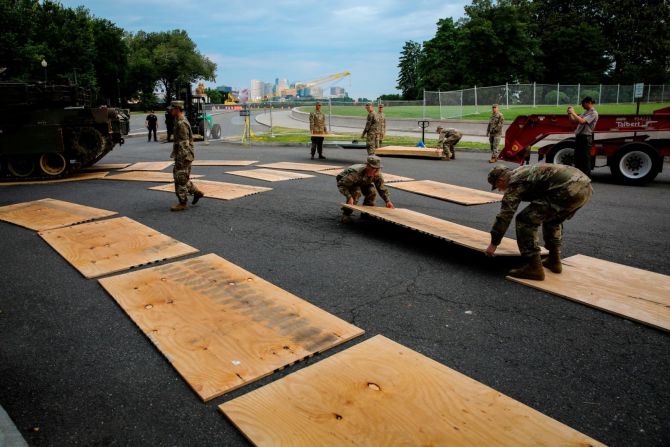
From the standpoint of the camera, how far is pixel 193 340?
12.7ft

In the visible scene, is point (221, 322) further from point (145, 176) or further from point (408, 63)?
point (408, 63)

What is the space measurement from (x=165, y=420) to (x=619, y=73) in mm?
71262

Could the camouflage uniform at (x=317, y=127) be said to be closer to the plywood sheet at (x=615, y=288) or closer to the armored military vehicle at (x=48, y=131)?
the armored military vehicle at (x=48, y=131)

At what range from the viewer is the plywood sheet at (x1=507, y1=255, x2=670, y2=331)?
4340 millimetres

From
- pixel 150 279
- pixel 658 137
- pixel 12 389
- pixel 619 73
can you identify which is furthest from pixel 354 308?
pixel 619 73

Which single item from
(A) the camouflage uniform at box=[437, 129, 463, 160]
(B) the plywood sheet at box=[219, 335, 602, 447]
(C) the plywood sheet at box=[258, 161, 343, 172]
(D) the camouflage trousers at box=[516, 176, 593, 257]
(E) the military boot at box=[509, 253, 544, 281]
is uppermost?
(A) the camouflage uniform at box=[437, 129, 463, 160]

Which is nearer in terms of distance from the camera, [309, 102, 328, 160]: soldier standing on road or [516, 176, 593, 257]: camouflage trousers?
[516, 176, 593, 257]: camouflage trousers

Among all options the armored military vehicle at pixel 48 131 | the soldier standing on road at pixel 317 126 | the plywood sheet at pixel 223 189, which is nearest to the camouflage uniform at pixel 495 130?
the soldier standing on road at pixel 317 126

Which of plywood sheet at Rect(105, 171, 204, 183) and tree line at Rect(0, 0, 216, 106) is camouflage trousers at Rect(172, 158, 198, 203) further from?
tree line at Rect(0, 0, 216, 106)

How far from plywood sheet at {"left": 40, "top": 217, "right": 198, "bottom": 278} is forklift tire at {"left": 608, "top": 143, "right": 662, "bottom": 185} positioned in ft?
33.2

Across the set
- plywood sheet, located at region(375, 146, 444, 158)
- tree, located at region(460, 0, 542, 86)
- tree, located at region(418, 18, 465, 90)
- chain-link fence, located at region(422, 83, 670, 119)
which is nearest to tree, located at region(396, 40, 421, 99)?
tree, located at region(418, 18, 465, 90)

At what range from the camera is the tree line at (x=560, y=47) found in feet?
184

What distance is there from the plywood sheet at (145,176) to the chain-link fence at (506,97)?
19875 mm

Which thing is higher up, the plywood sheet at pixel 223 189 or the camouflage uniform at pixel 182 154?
the camouflage uniform at pixel 182 154
